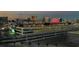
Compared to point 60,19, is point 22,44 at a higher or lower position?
lower

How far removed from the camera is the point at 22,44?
311cm

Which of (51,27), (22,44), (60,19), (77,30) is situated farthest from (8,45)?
(77,30)

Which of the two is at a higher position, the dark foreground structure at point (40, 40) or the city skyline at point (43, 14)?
the city skyline at point (43, 14)

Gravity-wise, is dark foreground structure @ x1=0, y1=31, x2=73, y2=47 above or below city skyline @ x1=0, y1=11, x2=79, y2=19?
below

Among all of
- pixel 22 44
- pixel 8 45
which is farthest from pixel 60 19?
pixel 8 45

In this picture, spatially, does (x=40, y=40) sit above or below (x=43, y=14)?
below

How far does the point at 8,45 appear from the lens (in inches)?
122

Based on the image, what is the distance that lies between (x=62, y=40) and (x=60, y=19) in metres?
0.38

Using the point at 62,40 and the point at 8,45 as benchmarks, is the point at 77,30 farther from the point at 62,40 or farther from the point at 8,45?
the point at 8,45
